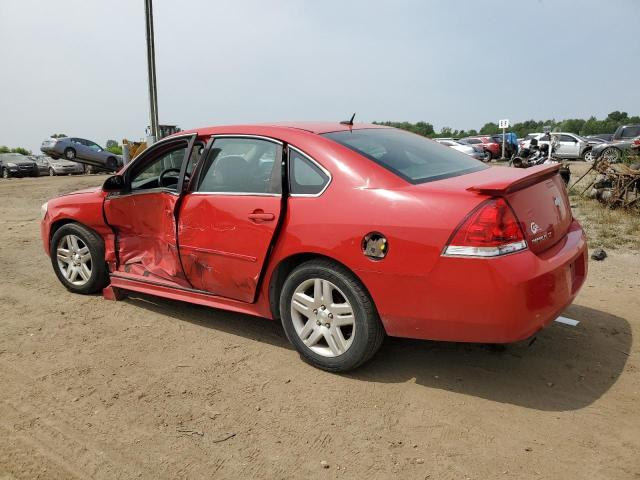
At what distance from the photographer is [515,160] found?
53.5ft

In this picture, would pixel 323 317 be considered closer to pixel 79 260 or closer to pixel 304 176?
pixel 304 176

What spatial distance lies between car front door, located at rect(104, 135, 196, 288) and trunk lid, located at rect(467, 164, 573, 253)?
2.36 metres

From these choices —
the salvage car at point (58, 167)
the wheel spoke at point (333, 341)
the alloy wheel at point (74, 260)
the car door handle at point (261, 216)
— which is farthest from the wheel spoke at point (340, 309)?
the salvage car at point (58, 167)

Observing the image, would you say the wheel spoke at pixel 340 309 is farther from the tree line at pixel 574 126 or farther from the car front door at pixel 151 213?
the tree line at pixel 574 126

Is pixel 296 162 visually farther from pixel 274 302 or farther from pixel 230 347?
pixel 230 347

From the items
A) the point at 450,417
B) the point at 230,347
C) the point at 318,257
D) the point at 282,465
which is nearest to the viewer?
the point at 282,465

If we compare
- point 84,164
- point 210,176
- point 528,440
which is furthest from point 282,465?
point 84,164

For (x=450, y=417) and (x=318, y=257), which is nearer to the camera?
(x=450, y=417)

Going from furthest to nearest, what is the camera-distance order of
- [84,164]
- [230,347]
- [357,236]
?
[84,164]
[230,347]
[357,236]

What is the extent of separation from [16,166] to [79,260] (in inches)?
984

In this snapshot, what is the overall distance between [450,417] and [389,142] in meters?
1.89

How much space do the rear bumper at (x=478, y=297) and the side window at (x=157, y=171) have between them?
2.25 m

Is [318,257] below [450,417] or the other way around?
the other way around

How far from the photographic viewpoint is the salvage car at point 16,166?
26.6 m
